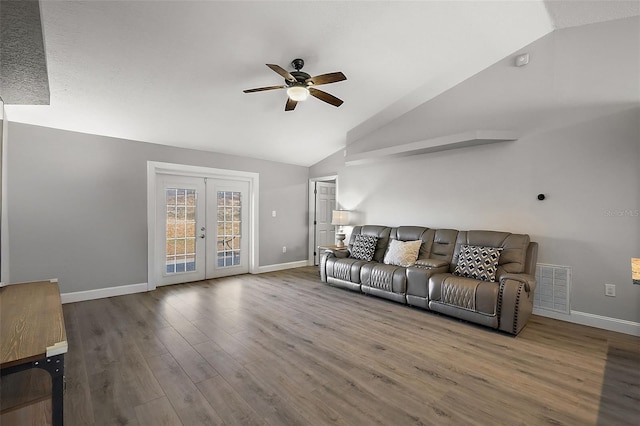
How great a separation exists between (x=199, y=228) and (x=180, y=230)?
1.05 ft

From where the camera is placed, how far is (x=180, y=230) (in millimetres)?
5121

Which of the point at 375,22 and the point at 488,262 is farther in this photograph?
the point at 488,262

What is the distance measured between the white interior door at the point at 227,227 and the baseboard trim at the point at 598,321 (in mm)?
4994

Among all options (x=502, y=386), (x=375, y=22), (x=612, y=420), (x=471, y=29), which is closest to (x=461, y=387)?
(x=502, y=386)

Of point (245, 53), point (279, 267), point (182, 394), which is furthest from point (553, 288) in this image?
point (279, 267)

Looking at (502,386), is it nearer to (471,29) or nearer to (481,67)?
(471,29)

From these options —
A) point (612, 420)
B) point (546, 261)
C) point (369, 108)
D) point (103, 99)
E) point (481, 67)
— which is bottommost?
point (612, 420)

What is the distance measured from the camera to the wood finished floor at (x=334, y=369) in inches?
73.4

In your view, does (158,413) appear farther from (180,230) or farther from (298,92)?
(180,230)

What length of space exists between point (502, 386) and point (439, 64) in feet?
12.1

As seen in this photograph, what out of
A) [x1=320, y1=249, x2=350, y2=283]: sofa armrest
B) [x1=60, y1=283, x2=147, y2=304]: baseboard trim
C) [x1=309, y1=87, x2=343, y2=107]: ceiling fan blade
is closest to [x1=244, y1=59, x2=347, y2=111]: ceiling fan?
[x1=309, y1=87, x2=343, y2=107]: ceiling fan blade

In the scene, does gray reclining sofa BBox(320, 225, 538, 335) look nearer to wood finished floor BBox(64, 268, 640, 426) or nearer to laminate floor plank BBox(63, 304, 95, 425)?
wood finished floor BBox(64, 268, 640, 426)

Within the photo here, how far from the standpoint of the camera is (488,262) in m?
3.51

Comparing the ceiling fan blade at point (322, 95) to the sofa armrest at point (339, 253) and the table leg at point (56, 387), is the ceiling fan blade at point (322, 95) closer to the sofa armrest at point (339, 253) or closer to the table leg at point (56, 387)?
the sofa armrest at point (339, 253)
